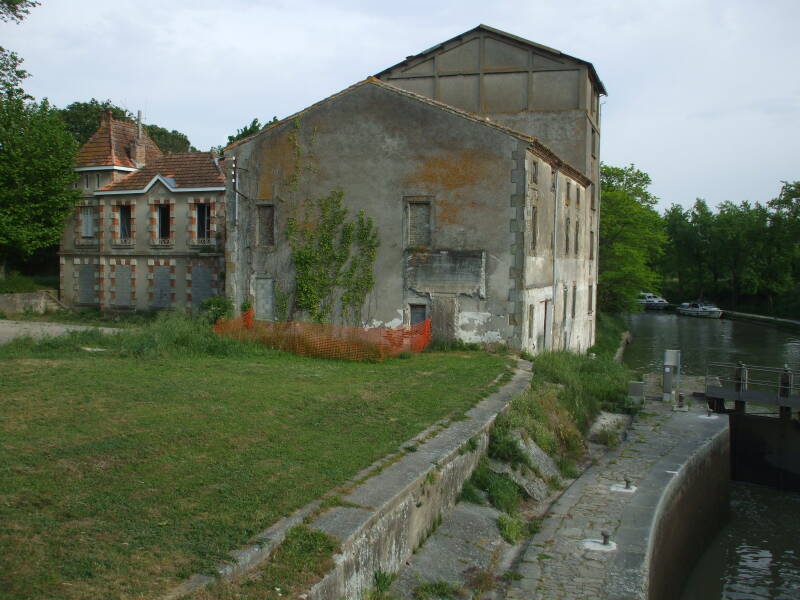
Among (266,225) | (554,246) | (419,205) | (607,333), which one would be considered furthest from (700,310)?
(266,225)

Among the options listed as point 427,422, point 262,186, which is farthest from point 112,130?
point 427,422

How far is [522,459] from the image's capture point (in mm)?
12156

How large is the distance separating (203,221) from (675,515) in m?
20.8

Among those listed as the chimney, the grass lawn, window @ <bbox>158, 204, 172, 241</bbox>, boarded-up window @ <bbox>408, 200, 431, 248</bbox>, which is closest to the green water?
boarded-up window @ <bbox>408, 200, 431, 248</bbox>

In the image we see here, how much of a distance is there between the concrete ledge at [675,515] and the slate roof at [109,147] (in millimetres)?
A: 23301

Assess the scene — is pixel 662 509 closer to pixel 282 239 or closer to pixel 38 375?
pixel 38 375

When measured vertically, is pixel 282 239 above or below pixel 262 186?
below

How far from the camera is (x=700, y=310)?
2469 inches

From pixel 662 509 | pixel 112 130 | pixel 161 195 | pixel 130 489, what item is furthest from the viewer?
pixel 112 130

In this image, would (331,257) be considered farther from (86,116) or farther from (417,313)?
(86,116)

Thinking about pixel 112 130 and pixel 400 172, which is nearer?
pixel 400 172

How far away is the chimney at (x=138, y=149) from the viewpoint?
3067 centimetres

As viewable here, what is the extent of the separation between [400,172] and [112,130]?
52.6 ft

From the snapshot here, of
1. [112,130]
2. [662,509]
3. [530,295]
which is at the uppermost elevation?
[112,130]
